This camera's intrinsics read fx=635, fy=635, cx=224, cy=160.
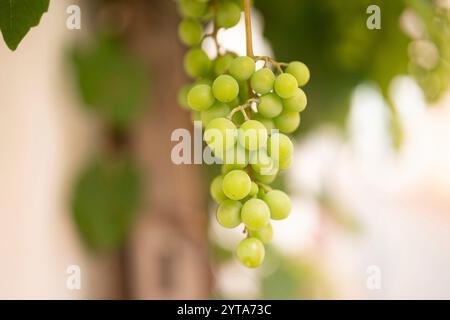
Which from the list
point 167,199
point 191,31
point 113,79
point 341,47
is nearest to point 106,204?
point 167,199

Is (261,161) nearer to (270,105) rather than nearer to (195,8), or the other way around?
(270,105)

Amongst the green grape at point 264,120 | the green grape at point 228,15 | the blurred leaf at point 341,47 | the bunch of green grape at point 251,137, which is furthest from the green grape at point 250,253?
the blurred leaf at point 341,47

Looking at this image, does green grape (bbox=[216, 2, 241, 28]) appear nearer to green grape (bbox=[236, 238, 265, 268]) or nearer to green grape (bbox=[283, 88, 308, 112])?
green grape (bbox=[283, 88, 308, 112])

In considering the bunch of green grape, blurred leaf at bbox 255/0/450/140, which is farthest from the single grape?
blurred leaf at bbox 255/0/450/140

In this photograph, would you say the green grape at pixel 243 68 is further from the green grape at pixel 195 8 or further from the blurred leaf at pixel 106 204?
the blurred leaf at pixel 106 204

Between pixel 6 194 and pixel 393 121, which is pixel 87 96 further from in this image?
pixel 393 121
